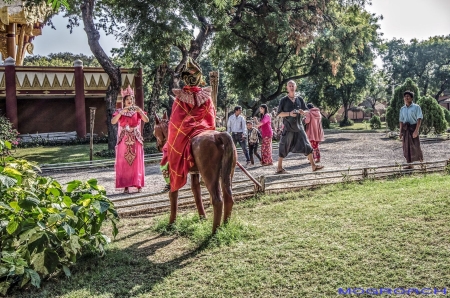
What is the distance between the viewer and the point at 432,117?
21281 millimetres

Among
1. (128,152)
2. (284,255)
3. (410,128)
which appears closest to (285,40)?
(410,128)

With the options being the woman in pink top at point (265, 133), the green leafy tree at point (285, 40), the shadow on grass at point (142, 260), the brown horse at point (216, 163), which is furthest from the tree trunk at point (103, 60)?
the brown horse at point (216, 163)

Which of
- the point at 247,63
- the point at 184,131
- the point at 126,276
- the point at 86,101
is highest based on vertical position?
the point at 247,63

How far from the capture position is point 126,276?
407 centimetres

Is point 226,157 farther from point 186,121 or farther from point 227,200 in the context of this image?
point 186,121

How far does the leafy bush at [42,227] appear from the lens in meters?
3.66

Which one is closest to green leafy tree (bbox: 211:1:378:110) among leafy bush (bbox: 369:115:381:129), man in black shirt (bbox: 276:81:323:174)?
leafy bush (bbox: 369:115:381:129)

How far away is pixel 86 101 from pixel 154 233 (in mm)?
21847

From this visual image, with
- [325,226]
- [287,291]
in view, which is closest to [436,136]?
[325,226]

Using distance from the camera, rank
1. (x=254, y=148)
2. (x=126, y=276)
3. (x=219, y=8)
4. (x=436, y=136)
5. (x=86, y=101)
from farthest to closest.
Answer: (x=86, y=101) → (x=436, y=136) → (x=219, y=8) → (x=254, y=148) → (x=126, y=276)

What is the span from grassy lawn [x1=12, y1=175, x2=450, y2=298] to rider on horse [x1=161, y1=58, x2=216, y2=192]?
0.79 m

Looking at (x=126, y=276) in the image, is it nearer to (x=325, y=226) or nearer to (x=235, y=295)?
(x=235, y=295)

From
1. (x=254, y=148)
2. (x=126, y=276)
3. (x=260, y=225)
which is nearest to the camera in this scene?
(x=126, y=276)

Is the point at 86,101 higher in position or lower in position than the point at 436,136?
higher
